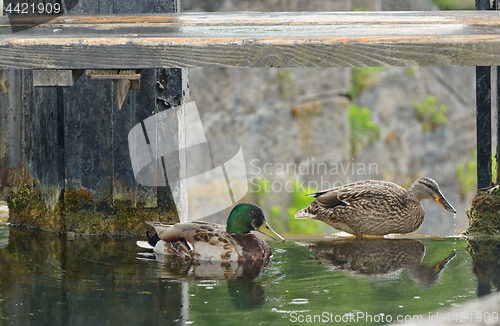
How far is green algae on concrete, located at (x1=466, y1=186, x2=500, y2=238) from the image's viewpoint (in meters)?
5.06

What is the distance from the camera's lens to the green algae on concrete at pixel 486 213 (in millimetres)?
5059

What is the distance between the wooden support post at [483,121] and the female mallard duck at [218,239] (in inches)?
68.2

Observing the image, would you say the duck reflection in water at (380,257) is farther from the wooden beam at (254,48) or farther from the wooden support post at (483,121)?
the wooden beam at (254,48)

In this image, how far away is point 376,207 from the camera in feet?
16.5

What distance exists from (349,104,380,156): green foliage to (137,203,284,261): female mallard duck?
5.24 m

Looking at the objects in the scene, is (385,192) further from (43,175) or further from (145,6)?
(43,175)

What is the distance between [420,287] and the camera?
395 cm

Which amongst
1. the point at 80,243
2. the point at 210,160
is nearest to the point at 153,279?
the point at 80,243

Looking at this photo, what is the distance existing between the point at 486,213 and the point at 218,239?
81.2 inches

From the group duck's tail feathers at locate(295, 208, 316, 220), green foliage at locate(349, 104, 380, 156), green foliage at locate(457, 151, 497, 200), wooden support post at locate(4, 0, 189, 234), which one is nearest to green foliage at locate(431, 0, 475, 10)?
green foliage at locate(349, 104, 380, 156)

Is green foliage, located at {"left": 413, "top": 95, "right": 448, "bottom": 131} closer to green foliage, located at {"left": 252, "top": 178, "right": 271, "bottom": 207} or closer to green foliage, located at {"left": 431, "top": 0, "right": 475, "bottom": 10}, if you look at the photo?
green foliage, located at {"left": 431, "top": 0, "right": 475, "bottom": 10}

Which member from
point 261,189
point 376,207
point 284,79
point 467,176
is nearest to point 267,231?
point 376,207

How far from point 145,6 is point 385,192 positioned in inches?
87.2

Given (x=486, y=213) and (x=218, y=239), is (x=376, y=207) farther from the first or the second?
(x=218, y=239)
